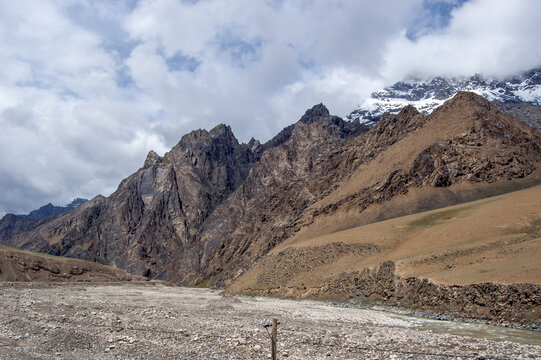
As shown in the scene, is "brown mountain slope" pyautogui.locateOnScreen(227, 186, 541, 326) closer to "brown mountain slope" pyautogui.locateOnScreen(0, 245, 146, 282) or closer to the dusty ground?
the dusty ground

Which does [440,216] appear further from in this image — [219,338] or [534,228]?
[219,338]

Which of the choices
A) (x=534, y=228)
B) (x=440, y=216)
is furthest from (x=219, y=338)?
(x=440, y=216)

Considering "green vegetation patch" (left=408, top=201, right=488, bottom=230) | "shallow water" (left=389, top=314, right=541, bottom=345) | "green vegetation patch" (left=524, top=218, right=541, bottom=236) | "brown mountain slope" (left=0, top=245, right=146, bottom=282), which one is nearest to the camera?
"shallow water" (left=389, top=314, right=541, bottom=345)

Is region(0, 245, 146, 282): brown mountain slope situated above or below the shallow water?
above

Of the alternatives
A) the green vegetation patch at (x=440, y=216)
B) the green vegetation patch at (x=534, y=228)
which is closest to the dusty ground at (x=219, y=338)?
the green vegetation patch at (x=534, y=228)

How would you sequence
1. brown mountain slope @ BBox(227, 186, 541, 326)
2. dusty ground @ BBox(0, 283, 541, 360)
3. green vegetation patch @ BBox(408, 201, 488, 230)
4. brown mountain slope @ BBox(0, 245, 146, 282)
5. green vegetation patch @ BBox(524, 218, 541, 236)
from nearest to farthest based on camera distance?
dusty ground @ BBox(0, 283, 541, 360) < brown mountain slope @ BBox(227, 186, 541, 326) < green vegetation patch @ BBox(524, 218, 541, 236) < green vegetation patch @ BBox(408, 201, 488, 230) < brown mountain slope @ BBox(0, 245, 146, 282)

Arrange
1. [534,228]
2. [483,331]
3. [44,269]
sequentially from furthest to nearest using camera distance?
[44,269] < [534,228] < [483,331]

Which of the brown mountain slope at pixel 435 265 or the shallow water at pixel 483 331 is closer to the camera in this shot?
the shallow water at pixel 483 331

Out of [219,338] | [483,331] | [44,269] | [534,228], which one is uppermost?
[534,228]

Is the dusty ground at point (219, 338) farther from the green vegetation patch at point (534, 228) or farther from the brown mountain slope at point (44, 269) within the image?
the brown mountain slope at point (44, 269)

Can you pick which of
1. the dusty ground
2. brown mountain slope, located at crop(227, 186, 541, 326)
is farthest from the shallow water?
brown mountain slope, located at crop(227, 186, 541, 326)

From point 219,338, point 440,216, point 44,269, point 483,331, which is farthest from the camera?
point 44,269

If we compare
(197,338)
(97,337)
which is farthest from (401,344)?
(97,337)

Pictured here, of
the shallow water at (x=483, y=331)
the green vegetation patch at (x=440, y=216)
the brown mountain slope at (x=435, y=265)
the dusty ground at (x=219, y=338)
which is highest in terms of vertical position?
the green vegetation patch at (x=440, y=216)
